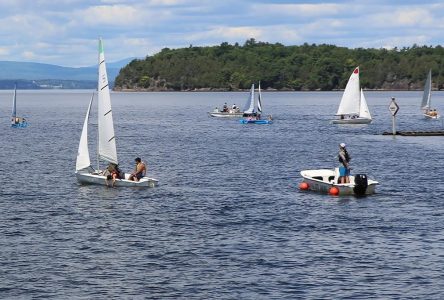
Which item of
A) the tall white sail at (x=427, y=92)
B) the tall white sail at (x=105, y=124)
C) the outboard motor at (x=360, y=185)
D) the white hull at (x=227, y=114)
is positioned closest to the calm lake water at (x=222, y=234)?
the outboard motor at (x=360, y=185)

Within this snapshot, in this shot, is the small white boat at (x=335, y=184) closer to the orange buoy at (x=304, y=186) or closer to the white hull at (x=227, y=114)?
the orange buoy at (x=304, y=186)

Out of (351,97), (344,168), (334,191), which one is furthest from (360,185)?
(351,97)

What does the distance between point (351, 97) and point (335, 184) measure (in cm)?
8145

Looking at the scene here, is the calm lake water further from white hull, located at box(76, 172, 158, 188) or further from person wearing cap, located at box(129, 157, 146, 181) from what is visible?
person wearing cap, located at box(129, 157, 146, 181)

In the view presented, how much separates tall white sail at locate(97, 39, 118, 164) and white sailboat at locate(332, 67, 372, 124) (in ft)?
251

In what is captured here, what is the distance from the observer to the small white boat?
2379 inches

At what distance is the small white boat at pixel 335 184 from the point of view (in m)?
60.4

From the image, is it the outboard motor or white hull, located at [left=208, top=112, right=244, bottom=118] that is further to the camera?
white hull, located at [left=208, top=112, right=244, bottom=118]

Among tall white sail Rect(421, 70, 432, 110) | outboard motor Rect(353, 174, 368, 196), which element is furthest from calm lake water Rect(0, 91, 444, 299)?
tall white sail Rect(421, 70, 432, 110)

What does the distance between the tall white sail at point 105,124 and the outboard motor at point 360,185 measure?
17.8 metres

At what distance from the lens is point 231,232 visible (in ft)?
161

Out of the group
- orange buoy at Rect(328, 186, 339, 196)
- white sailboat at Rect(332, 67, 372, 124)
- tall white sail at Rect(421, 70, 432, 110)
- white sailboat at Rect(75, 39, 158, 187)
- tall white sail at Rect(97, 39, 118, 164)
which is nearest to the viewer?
orange buoy at Rect(328, 186, 339, 196)

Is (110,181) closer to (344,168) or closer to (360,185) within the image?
(344,168)

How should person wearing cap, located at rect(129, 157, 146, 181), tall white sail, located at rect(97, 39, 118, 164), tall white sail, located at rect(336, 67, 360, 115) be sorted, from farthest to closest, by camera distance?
1. tall white sail, located at rect(336, 67, 360, 115)
2. tall white sail, located at rect(97, 39, 118, 164)
3. person wearing cap, located at rect(129, 157, 146, 181)
